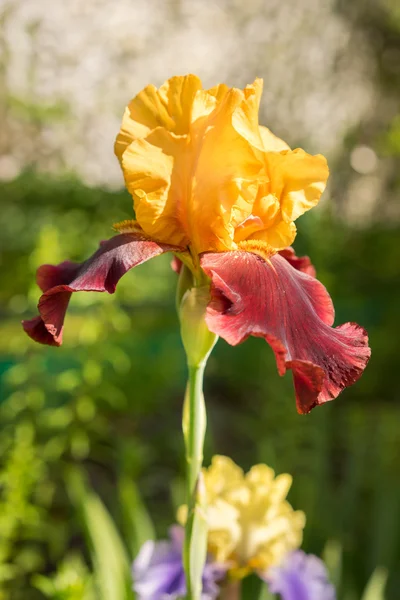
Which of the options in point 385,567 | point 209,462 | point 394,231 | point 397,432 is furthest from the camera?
point 394,231

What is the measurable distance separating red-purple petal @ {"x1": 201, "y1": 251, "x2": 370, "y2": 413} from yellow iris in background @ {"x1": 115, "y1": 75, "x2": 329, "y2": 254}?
0.07 metres

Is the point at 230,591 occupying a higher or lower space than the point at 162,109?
lower

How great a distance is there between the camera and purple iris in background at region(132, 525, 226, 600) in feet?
4.15

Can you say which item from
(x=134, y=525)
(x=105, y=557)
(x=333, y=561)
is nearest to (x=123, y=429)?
(x=134, y=525)

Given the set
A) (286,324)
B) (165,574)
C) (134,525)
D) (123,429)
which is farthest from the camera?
(123,429)

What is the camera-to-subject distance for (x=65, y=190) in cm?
502

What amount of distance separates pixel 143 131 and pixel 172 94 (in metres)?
0.08

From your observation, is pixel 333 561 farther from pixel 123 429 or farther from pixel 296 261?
pixel 123 429

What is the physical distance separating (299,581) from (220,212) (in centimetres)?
93

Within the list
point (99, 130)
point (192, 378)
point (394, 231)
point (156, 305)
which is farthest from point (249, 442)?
point (99, 130)

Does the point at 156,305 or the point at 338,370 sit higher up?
the point at 338,370

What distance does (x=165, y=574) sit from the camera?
1289 millimetres

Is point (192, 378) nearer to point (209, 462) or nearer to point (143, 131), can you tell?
point (143, 131)

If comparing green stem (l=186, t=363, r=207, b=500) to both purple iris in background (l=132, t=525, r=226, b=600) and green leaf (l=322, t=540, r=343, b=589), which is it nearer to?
purple iris in background (l=132, t=525, r=226, b=600)
